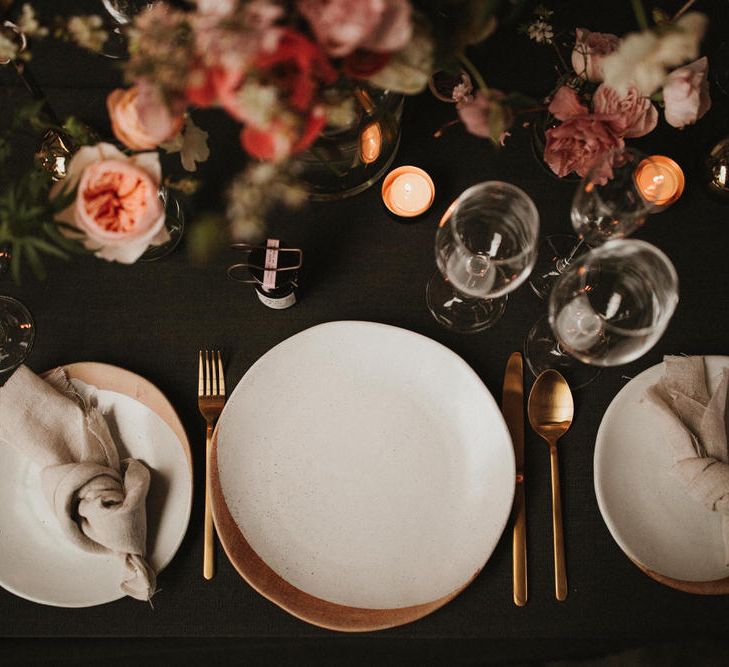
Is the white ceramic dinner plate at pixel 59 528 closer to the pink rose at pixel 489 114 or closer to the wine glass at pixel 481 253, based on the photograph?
the wine glass at pixel 481 253

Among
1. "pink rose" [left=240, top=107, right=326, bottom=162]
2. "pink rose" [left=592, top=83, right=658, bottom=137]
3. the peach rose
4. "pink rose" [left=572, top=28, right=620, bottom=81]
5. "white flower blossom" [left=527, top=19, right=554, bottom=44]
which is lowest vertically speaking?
"pink rose" [left=240, top=107, right=326, bottom=162]

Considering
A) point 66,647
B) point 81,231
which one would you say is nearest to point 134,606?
point 66,647

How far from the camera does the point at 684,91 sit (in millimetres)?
704

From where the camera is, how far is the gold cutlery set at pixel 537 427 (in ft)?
2.60

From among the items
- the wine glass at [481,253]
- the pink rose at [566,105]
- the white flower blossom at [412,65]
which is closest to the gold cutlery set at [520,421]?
the wine glass at [481,253]

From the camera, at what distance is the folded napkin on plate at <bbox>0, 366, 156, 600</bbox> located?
730 millimetres

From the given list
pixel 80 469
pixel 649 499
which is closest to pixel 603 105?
pixel 649 499

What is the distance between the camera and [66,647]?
2.91ft

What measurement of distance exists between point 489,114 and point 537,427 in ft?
1.49

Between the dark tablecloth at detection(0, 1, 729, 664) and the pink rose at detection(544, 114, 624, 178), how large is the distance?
14 cm

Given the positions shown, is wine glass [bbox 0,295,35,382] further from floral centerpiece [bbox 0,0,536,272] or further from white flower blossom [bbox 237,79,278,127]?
white flower blossom [bbox 237,79,278,127]

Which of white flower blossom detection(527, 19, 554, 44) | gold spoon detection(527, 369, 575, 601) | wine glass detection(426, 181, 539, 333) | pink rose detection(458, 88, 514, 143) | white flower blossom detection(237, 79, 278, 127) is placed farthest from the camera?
white flower blossom detection(527, 19, 554, 44)

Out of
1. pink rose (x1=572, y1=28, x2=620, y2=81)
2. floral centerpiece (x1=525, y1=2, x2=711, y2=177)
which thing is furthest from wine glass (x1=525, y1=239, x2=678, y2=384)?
pink rose (x1=572, y1=28, x2=620, y2=81)

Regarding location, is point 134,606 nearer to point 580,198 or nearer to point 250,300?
point 250,300
